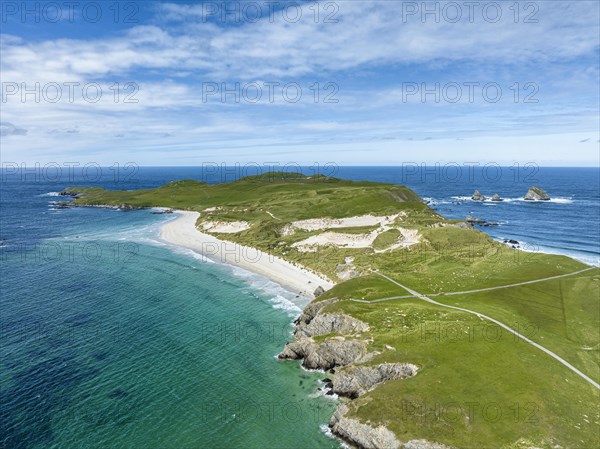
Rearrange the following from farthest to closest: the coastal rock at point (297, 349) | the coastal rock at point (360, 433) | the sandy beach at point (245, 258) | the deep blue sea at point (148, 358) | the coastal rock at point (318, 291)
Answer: the sandy beach at point (245, 258) < the coastal rock at point (318, 291) < the coastal rock at point (297, 349) < the deep blue sea at point (148, 358) < the coastal rock at point (360, 433)

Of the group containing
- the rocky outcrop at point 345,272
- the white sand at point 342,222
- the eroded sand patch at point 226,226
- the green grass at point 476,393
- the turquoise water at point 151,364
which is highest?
the white sand at point 342,222

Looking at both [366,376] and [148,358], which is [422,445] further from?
[148,358]

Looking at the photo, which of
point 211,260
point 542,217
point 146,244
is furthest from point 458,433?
point 542,217

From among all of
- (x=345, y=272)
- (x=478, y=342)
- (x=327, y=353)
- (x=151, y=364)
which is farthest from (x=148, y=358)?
(x=345, y=272)

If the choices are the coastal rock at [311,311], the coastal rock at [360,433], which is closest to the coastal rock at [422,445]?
the coastal rock at [360,433]

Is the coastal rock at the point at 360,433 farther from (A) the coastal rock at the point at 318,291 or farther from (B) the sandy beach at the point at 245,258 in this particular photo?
(B) the sandy beach at the point at 245,258

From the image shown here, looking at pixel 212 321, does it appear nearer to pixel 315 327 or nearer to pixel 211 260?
pixel 315 327
